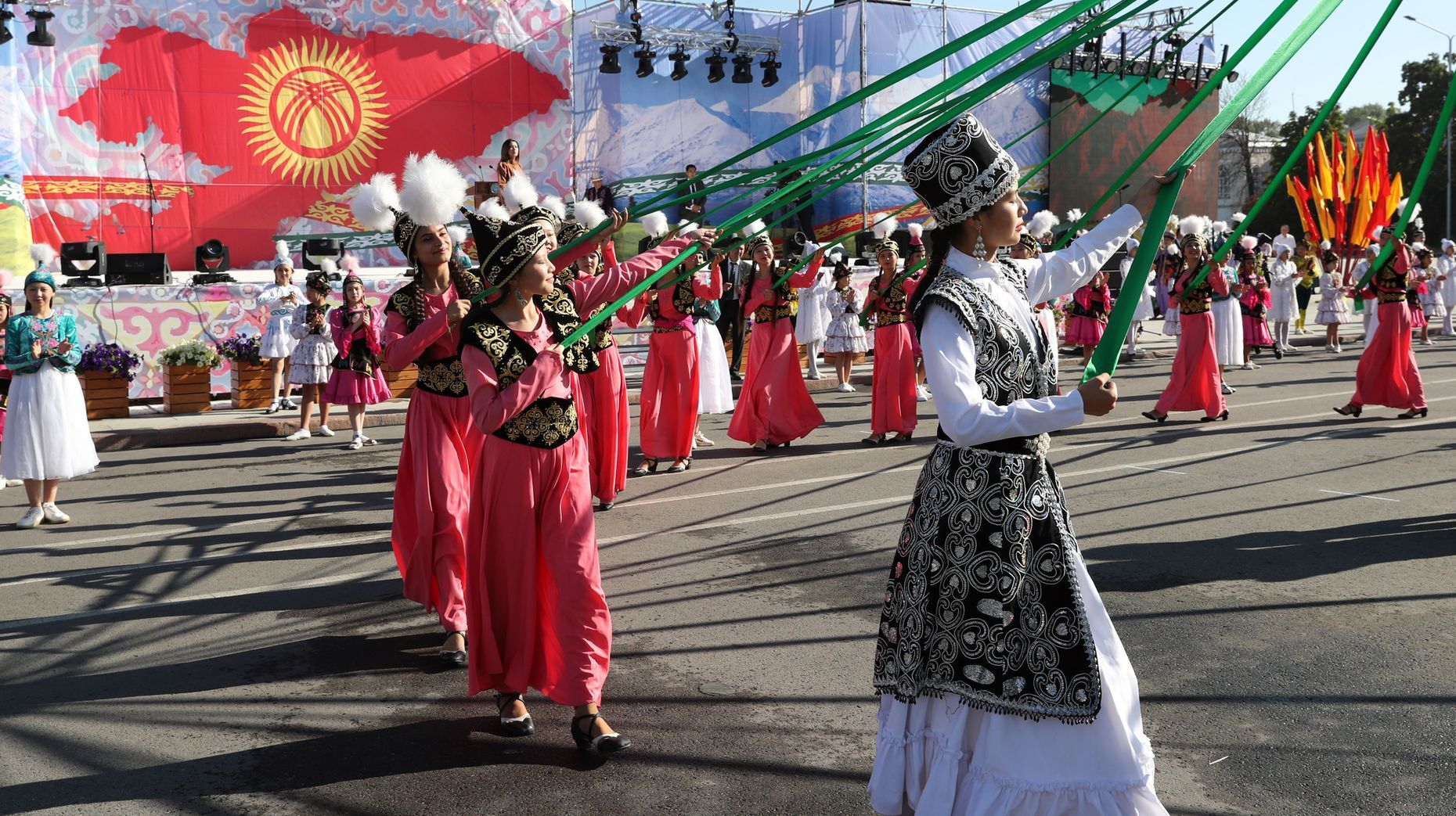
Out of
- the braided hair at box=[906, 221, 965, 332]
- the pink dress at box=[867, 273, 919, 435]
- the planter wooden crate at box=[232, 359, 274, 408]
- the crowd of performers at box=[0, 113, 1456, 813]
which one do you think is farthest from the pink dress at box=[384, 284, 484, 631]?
the planter wooden crate at box=[232, 359, 274, 408]

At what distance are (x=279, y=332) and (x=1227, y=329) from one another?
1200 centimetres

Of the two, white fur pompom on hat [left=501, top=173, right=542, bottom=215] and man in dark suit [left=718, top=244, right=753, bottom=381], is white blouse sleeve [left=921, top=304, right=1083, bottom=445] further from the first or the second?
man in dark suit [left=718, top=244, right=753, bottom=381]

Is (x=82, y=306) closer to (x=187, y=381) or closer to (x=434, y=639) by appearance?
(x=187, y=381)

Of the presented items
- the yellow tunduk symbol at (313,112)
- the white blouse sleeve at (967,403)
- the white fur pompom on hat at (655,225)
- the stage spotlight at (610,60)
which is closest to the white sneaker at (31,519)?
the white fur pompom on hat at (655,225)

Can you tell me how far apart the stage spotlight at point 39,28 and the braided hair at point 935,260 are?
2129 cm

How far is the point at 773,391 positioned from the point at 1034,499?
26.7ft

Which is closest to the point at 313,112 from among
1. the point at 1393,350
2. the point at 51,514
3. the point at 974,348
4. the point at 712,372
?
the point at 712,372

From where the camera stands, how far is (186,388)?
14836mm

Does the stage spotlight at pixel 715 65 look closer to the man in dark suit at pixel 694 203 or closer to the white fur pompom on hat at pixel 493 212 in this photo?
the man in dark suit at pixel 694 203

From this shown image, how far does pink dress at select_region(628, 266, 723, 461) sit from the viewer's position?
10133mm

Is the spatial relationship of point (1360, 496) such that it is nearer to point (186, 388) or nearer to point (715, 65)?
point (186, 388)

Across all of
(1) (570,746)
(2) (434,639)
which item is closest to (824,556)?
(2) (434,639)

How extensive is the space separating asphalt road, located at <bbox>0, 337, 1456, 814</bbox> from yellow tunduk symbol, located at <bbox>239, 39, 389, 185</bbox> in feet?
47.7

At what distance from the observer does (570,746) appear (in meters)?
4.41
